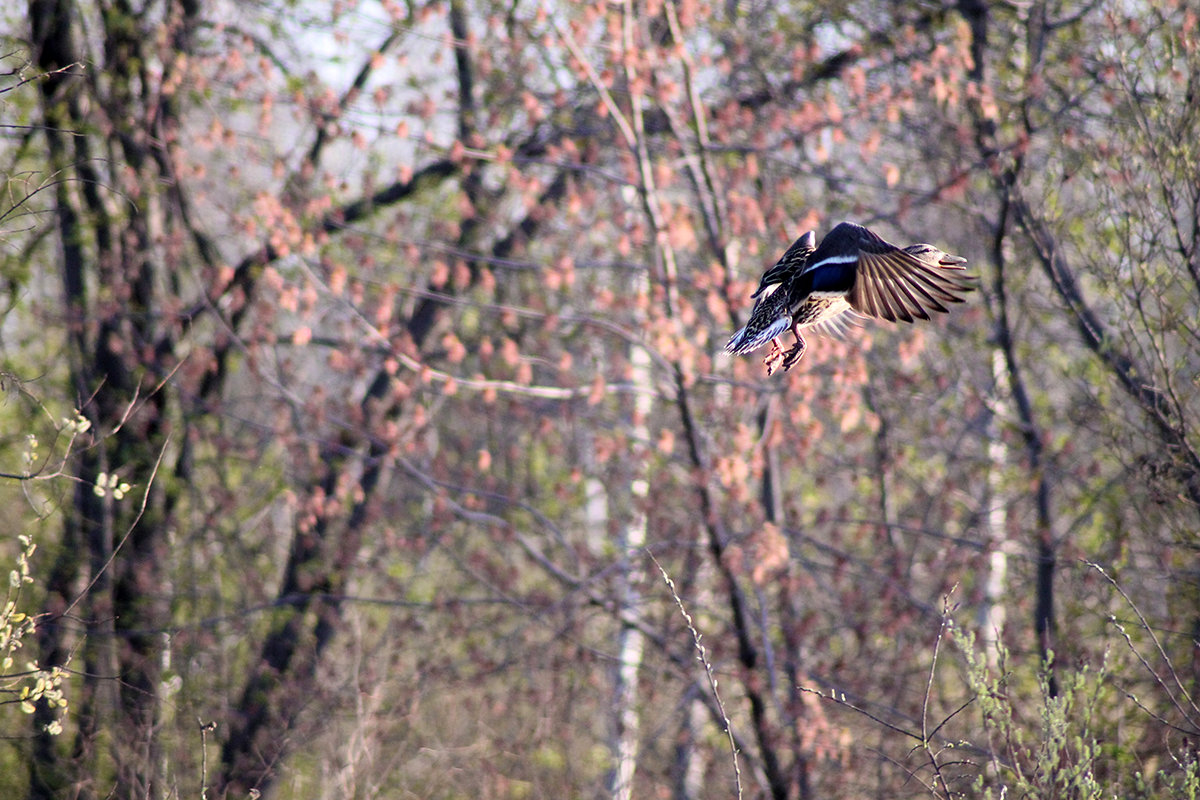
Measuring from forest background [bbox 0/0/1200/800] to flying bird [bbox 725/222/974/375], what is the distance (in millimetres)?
2529

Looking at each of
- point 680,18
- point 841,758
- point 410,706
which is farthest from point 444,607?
point 680,18

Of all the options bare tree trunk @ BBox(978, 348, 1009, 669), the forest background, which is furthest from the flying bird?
bare tree trunk @ BBox(978, 348, 1009, 669)

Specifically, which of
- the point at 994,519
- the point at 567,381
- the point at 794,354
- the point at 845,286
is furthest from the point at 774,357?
the point at 994,519

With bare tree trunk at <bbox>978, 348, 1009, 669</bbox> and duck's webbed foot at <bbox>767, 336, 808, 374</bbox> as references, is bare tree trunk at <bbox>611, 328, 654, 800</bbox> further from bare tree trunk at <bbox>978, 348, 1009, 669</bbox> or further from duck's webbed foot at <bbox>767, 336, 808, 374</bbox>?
duck's webbed foot at <bbox>767, 336, 808, 374</bbox>

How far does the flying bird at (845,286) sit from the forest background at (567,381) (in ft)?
8.30

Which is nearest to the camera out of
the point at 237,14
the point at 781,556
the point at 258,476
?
the point at 781,556

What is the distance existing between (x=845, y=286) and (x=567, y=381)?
4027 millimetres

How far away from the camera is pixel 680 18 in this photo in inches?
273

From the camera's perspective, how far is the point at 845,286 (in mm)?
3086

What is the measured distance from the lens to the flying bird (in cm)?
291

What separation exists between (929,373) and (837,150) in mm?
1850

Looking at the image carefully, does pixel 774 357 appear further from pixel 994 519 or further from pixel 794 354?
pixel 994 519

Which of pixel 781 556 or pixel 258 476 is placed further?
pixel 258 476

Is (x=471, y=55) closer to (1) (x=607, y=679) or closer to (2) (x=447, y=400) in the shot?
(2) (x=447, y=400)
